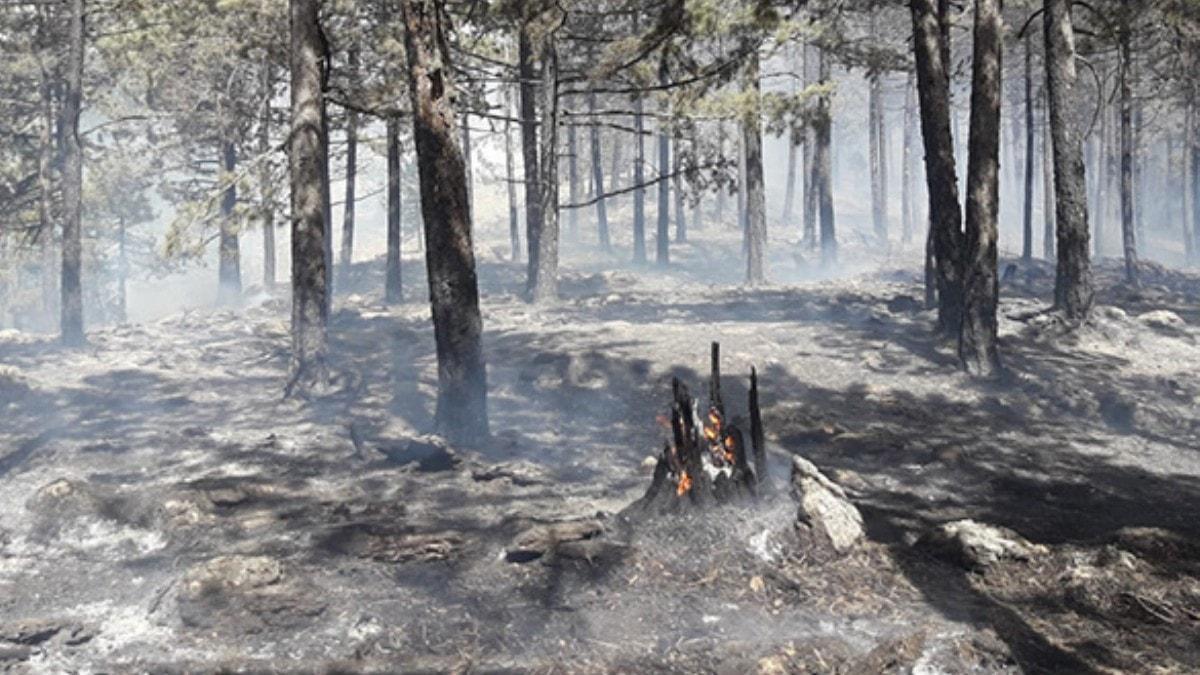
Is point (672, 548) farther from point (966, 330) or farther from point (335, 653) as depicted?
point (966, 330)

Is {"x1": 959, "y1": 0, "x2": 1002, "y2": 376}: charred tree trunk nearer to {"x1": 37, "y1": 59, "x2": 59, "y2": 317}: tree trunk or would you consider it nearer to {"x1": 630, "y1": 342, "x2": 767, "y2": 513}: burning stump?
{"x1": 630, "y1": 342, "x2": 767, "y2": 513}: burning stump

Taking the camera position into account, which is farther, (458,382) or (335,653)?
(458,382)

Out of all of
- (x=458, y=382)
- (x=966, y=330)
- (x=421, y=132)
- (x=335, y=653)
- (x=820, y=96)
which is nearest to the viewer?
(x=335, y=653)

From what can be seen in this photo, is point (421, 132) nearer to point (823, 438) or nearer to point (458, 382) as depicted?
point (458, 382)

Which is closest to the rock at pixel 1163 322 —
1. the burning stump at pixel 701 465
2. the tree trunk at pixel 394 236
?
the burning stump at pixel 701 465

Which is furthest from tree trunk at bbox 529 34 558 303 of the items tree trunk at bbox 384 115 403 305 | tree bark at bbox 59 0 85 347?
tree bark at bbox 59 0 85 347

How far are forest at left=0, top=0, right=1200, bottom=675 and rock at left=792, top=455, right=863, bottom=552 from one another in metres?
0.03

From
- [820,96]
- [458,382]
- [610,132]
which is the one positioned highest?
[610,132]

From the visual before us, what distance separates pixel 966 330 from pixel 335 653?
34.1 feet

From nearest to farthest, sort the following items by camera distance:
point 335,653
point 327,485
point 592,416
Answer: point 335,653 < point 327,485 < point 592,416

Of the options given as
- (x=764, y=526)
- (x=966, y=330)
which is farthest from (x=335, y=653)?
(x=966, y=330)

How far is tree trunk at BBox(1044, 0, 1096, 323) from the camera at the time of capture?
13.8m

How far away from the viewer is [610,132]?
1882 inches

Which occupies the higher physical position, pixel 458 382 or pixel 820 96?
pixel 820 96
